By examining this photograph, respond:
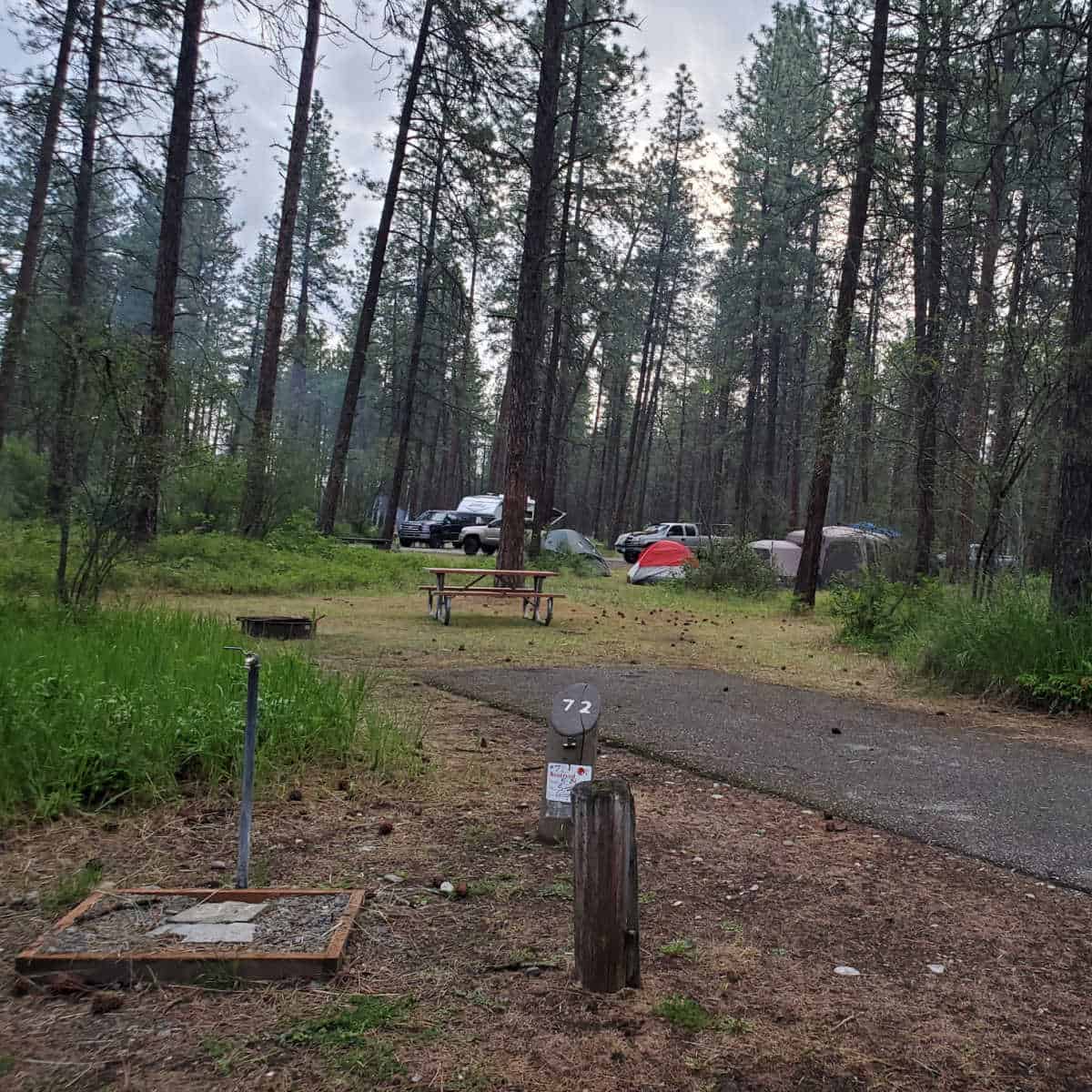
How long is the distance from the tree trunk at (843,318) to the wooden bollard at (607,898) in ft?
35.3

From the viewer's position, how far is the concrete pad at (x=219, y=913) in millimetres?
2533

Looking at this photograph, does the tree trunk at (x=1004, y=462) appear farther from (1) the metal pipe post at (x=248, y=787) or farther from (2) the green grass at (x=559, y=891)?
(1) the metal pipe post at (x=248, y=787)

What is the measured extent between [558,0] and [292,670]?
41.6ft

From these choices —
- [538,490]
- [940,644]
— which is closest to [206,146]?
[538,490]

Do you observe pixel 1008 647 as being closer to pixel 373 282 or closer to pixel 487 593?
pixel 487 593

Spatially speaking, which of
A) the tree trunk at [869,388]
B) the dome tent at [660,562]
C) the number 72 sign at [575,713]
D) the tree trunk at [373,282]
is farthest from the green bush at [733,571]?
the number 72 sign at [575,713]

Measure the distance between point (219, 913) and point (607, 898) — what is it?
46.2 inches

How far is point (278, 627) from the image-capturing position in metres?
8.52

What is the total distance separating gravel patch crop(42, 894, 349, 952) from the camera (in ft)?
7.72

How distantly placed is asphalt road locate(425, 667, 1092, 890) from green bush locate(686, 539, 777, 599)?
394 inches

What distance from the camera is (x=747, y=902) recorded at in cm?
287

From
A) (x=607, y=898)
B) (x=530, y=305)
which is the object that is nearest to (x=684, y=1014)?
(x=607, y=898)

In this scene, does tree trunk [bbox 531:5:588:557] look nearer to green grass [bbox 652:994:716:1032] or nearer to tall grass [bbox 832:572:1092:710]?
tall grass [bbox 832:572:1092:710]

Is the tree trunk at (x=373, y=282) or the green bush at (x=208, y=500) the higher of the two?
the tree trunk at (x=373, y=282)
